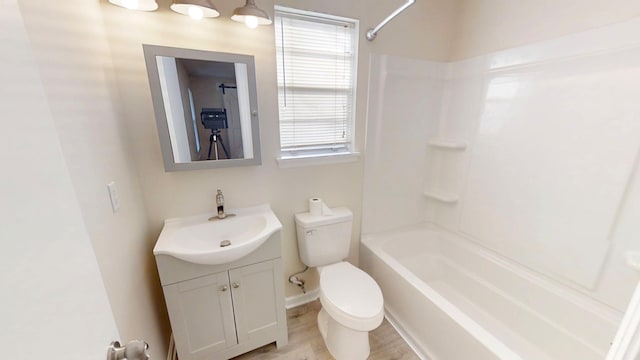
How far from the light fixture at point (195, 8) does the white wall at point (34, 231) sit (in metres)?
0.90

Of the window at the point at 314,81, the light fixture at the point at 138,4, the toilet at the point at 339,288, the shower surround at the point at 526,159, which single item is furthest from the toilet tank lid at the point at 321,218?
the light fixture at the point at 138,4

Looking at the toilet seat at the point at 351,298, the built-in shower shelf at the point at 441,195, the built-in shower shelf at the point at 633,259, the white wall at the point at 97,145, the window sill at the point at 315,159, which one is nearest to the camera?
the white wall at the point at 97,145

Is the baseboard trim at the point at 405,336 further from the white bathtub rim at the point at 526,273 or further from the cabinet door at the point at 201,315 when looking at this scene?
the cabinet door at the point at 201,315

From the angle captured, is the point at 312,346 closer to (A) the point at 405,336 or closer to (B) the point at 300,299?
(B) the point at 300,299

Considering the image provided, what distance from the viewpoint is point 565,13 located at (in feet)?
4.41

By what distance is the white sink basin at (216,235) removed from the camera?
3.75ft

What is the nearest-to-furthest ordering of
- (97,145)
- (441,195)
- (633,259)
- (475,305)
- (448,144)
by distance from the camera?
(97,145) < (633,259) < (475,305) < (448,144) < (441,195)

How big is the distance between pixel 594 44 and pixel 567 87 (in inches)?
8.4

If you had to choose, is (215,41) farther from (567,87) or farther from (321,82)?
(567,87)

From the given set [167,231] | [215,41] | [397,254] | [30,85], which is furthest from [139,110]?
[397,254]

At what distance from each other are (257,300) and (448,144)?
1817 mm

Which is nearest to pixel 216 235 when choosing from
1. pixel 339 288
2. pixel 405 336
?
pixel 339 288

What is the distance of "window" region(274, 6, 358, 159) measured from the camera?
153cm

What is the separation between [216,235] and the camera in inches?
56.7
